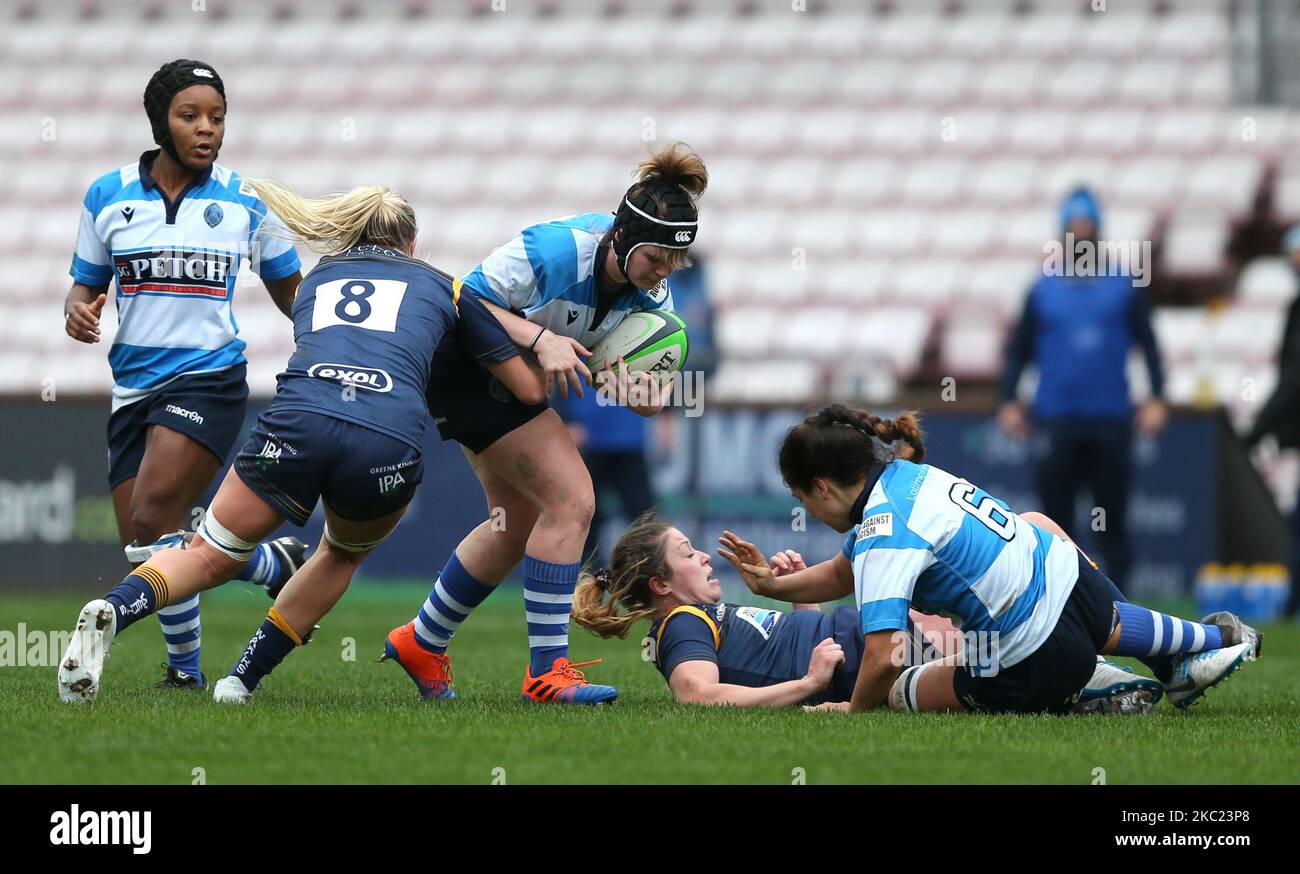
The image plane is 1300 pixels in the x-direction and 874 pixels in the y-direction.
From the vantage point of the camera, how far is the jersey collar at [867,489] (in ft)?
16.6

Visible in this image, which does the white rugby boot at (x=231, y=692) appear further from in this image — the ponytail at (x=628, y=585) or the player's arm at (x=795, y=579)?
the player's arm at (x=795, y=579)

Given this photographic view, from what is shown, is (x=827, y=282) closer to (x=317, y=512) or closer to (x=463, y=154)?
(x=463, y=154)

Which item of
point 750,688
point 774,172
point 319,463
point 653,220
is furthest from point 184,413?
point 774,172

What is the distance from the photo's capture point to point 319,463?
488 cm

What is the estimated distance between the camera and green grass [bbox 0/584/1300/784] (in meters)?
3.96

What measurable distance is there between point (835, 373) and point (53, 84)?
10186 millimetres

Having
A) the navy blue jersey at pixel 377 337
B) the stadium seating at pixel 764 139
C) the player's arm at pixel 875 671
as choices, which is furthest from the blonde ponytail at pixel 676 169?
the stadium seating at pixel 764 139

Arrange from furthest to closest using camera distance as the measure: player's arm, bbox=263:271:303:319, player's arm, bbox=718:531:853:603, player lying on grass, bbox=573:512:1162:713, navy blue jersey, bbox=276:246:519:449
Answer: player's arm, bbox=263:271:303:319 < player's arm, bbox=718:531:853:603 < player lying on grass, bbox=573:512:1162:713 < navy blue jersey, bbox=276:246:519:449

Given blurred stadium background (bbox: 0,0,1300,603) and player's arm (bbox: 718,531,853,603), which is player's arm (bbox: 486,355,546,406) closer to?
player's arm (bbox: 718,531,853,603)

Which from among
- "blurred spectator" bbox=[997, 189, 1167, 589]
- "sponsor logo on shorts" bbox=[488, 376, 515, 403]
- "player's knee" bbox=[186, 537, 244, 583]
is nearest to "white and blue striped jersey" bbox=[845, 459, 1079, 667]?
"sponsor logo on shorts" bbox=[488, 376, 515, 403]

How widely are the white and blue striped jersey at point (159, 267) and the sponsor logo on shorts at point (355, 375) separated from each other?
1.12 metres

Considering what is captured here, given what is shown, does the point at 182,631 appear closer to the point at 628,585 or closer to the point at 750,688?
the point at 628,585
